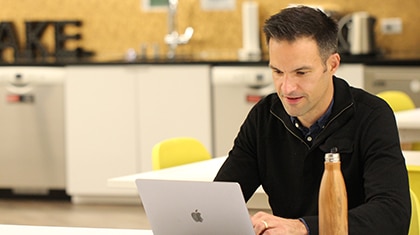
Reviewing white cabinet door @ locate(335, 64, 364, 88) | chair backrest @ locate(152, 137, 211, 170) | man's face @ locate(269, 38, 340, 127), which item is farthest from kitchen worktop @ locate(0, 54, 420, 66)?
man's face @ locate(269, 38, 340, 127)

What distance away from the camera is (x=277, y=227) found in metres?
2.18

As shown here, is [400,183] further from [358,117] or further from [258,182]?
[258,182]

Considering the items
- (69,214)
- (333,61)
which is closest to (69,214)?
(69,214)

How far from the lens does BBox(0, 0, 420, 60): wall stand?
735cm

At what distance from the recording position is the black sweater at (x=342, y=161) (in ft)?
7.52

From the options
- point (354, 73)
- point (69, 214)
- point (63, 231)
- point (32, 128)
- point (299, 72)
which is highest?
point (299, 72)

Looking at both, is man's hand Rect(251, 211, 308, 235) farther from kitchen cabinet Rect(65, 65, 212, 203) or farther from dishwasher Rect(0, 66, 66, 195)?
dishwasher Rect(0, 66, 66, 195)

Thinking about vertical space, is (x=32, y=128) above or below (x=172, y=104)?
below

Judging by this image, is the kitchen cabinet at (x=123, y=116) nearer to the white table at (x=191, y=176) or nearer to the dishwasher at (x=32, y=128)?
the dishwasher at (x=32, y=128)

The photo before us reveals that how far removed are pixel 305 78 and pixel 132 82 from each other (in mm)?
4472

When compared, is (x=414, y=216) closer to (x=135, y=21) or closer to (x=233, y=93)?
(x=233, y=93)

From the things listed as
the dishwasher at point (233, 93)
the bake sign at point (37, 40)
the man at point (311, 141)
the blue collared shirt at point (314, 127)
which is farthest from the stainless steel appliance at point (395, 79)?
the blue collared shirt at point (314, 127)

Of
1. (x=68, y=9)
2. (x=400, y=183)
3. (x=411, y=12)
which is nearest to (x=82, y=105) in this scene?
(x=68, y=9)

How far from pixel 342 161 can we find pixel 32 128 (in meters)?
4.77
